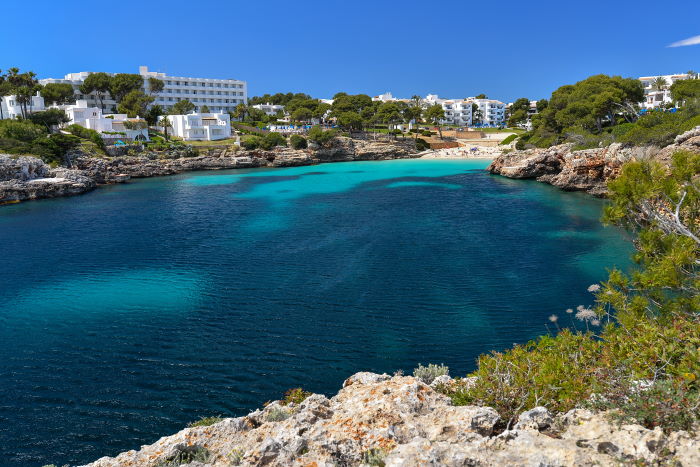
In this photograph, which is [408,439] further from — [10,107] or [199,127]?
[199,127]

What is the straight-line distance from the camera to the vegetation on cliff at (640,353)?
7.59 m

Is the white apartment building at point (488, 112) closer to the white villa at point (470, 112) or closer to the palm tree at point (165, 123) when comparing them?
the white villa at point (470, 112)

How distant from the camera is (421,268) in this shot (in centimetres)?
2916

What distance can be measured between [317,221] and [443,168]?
191ft

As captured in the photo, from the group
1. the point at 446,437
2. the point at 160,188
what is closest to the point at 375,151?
the point at 160,188

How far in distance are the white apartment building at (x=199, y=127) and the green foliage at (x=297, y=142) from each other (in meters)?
19.6

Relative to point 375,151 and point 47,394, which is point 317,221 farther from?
point 375,151

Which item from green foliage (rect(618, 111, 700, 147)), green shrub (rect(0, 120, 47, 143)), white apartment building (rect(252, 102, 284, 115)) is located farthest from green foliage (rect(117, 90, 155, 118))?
green foliage (rect(618, 111, 700, 147))

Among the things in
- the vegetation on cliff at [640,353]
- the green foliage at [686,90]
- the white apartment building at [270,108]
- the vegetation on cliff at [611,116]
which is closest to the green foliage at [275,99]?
the white apartment building at [270,108]

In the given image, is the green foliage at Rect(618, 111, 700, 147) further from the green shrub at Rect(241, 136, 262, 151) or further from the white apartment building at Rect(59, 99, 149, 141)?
the white apartment building at Rect(59, 99, 149, 141)

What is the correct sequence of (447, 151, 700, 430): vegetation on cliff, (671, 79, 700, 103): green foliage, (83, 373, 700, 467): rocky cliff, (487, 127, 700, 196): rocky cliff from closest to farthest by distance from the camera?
(83, 373, 700, 467): rocky cliff → (447, 151, 700, 430): vegetation on cliff → (487, 127, 700, 196): rocky cliff → (671, 79, 700, 103): green foliage

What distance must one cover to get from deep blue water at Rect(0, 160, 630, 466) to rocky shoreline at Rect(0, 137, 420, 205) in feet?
64.1

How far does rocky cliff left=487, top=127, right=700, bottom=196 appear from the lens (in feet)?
138

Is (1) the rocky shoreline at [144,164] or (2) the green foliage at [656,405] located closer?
(2) the green foliage at [656,405]
